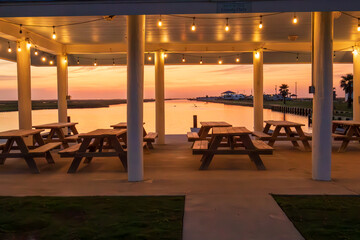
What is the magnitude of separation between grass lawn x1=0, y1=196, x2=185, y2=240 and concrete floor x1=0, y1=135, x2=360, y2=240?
0.24m

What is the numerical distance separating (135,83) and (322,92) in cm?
296

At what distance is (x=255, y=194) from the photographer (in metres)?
4.81

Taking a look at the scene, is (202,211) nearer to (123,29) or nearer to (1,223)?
(1,223)

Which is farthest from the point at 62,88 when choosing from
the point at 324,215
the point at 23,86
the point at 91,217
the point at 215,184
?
the point at 324,215

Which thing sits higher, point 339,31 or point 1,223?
point 339,31

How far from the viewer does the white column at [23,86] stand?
9.30 meters

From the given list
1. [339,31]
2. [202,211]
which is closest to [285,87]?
[339,31]

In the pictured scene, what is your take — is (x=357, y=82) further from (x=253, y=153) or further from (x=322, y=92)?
(x=322, y=92)

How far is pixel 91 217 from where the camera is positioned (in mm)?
3857

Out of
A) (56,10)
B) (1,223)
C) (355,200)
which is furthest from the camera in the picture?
(56,10)

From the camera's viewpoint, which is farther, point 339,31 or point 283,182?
point 339,31

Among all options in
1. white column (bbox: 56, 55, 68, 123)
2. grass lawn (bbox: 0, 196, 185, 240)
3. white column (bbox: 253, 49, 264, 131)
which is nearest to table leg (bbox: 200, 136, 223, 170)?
grass lawn (bbox: 0, 196, 185, 240)

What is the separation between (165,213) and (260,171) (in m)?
3.03

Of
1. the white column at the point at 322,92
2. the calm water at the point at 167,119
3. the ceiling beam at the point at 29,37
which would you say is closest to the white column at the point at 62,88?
the ceiling beam at the point at 29,37
